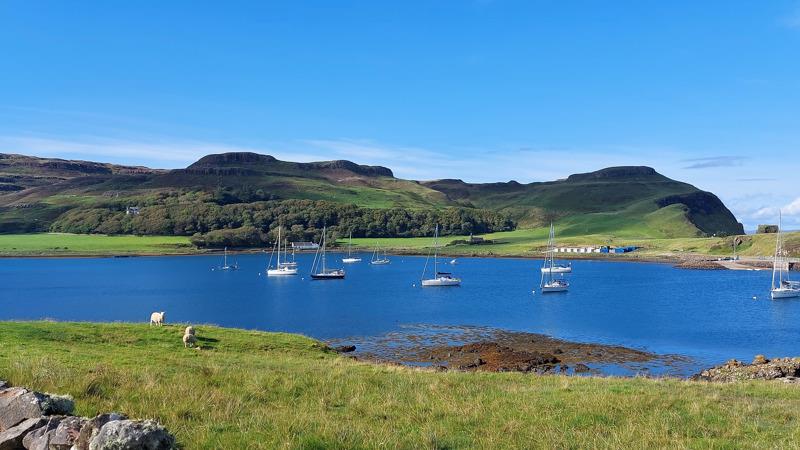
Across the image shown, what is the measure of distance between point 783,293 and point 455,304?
186ft

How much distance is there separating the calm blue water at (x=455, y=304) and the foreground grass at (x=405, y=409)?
128 feet

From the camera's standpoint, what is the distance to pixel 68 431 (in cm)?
1005

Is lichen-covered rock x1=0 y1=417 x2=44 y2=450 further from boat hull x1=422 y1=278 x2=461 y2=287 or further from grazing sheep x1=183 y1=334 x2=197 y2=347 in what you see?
boat hull x1=422 y1=278 x2=461 y2=287

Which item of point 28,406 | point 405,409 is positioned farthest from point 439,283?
point 28,406

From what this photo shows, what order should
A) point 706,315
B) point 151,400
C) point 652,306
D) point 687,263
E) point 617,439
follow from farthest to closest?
point 687,263
point 652,306
point 706,315
point 151,400
point 617,439

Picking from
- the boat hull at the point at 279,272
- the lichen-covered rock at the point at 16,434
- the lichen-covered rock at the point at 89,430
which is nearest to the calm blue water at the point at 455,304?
the boat hull at the point at 279,272

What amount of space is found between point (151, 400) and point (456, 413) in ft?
22.0

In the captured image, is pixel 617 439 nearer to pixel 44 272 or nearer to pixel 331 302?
pixel 331 302

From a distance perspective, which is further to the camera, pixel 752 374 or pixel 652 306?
pixel 652 306

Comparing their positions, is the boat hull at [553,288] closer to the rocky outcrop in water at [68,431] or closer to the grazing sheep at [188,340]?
the grazing sheep at [188,340]

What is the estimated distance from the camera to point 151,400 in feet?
46.4

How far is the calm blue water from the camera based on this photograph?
2778 inches

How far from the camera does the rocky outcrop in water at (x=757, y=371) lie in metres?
37.5

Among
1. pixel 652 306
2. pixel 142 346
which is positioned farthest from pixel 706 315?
pixel 142 346
